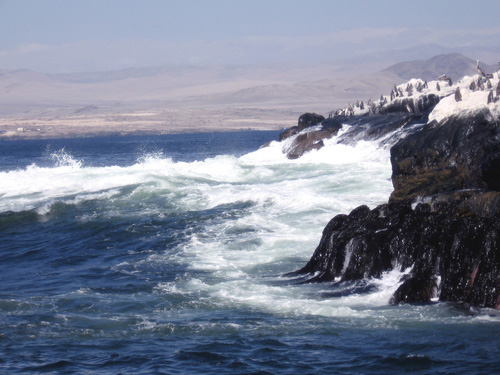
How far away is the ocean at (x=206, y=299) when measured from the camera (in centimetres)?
897

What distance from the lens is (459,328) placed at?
376 inches

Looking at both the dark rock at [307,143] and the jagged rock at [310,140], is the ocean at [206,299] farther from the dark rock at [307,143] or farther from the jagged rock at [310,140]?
the jagged rock at [310,140]

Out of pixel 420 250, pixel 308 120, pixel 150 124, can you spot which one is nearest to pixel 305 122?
pixel 308 120

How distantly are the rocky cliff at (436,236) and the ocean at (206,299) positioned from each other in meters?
0.35

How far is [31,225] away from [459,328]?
1621cm

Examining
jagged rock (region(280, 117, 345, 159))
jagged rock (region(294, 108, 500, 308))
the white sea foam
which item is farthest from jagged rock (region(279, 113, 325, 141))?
jagged rock (region(294, 108, 500, 308))

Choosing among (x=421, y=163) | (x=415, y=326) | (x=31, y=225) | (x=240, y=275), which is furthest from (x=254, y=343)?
(x=31, y=225)

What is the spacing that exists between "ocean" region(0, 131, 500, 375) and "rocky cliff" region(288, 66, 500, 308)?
352 millimetres

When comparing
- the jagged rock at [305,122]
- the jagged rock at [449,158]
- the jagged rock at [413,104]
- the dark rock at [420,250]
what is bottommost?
the dark rock at [420,250]

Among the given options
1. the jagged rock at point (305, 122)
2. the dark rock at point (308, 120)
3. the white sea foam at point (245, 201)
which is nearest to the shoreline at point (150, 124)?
the jagged rock at point (305, 122)

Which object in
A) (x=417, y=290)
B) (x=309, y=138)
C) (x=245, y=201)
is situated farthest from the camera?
(x=309, y=138)

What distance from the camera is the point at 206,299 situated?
479 inches

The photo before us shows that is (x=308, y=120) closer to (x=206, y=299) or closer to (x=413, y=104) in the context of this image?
(x=413, y=104)

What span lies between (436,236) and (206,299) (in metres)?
4.12
